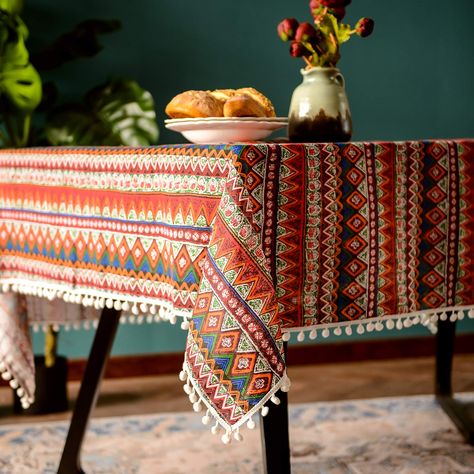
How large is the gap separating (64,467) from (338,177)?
1109 millimetres

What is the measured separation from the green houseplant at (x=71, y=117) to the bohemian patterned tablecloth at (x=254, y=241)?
1092mm

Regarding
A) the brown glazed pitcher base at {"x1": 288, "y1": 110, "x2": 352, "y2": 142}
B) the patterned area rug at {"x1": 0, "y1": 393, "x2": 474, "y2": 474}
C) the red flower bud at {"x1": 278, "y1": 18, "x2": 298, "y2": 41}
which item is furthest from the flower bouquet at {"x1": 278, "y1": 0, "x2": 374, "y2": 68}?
the patterned area rug at {"x1": 0, "y1": 393, "x2": 474, "y2": 474}

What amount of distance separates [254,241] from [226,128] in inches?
14.2

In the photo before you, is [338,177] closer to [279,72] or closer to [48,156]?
[48,156]

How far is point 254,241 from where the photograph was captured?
146 cm

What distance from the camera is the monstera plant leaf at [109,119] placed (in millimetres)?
3115

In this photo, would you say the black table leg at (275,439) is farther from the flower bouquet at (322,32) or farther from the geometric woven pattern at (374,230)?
the flower bouquet at (322,32)

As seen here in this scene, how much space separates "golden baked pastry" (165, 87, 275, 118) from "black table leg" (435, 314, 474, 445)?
112 centimetres

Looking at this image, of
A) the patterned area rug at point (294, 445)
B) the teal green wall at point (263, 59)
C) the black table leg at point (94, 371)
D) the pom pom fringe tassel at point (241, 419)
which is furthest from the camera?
the teal green wall at point (263, 59)

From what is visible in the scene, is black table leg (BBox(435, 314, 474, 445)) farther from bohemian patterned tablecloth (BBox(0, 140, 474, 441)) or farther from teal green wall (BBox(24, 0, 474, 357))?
teal green wall (BBox(24, 0, 474, 357))

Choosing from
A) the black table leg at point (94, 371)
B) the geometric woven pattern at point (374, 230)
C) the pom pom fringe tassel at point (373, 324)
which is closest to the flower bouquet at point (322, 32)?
the geometric woven pattern at point (374, 230)

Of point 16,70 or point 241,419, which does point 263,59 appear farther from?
point 241,419

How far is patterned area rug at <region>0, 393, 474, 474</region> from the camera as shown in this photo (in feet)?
7.82

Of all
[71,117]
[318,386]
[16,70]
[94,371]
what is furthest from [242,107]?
[318,386]
